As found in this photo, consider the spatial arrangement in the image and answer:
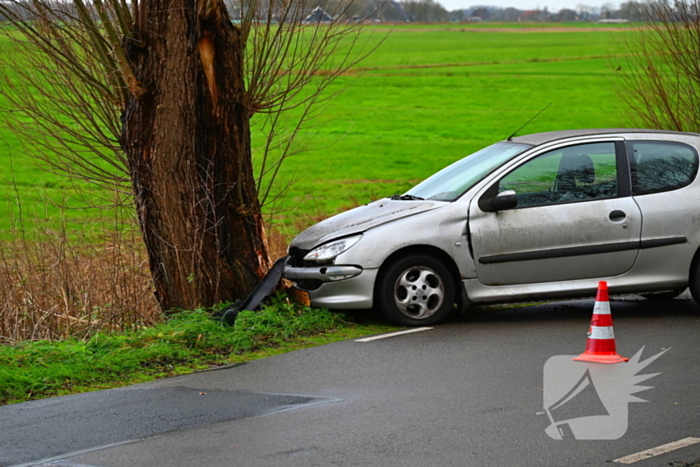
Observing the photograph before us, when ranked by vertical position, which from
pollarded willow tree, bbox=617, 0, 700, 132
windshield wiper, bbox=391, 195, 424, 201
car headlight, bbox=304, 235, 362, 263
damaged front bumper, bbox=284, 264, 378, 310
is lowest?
damaged front bumper, bbox=284, 264, 378, 310

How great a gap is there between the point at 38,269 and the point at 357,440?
18.4 feet

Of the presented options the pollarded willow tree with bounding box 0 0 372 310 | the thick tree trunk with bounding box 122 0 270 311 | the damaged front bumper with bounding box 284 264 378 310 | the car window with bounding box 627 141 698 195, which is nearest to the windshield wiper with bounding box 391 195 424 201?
the damaged front bumper with bounding box 284 264 378 310

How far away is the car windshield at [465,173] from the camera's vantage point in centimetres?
934

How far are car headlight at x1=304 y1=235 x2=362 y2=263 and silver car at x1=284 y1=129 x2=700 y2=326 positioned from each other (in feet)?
0.04

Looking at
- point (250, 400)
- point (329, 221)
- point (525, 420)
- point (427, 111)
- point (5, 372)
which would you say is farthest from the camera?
point (427, 111)

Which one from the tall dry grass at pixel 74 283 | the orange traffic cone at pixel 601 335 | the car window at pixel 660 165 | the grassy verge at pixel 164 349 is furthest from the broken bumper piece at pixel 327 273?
the car window at pixel 660 165

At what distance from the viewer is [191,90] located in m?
9.80

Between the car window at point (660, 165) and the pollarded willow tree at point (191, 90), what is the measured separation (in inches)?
128

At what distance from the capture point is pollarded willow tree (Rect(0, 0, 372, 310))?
9.73 metres

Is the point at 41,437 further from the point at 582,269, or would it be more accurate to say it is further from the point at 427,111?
the point at 427,111

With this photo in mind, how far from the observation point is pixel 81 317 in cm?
959

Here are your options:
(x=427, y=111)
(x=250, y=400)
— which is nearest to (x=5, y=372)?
(x=250, y=400)

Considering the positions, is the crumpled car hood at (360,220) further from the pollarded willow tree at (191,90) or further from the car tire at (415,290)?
the pollarded willow tree at (191,90)

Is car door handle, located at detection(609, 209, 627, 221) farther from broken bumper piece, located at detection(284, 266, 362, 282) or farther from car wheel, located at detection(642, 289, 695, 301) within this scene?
broken bumper piece, located at detection(284, 266, 362, 282)
